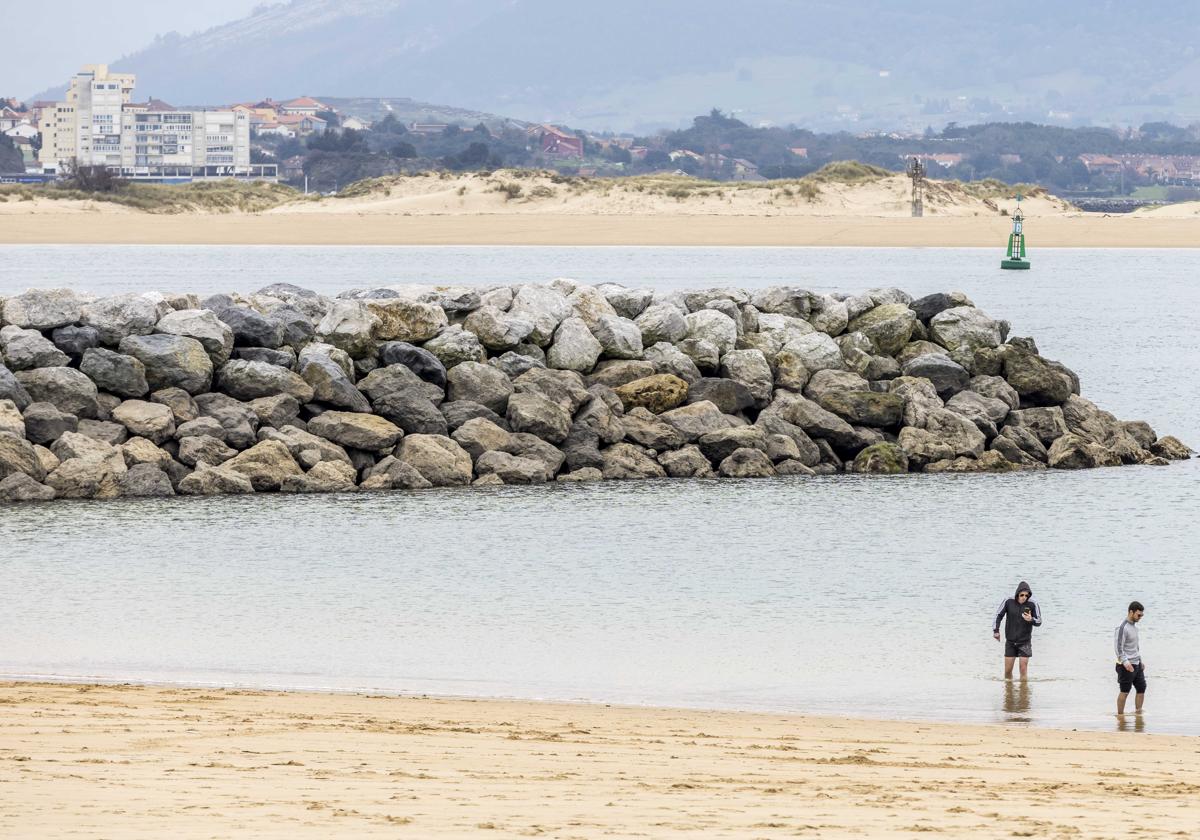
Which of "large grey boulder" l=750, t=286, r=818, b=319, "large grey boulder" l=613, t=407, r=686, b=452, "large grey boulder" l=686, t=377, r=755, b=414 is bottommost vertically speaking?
"large grey boulder" l=613, t=407, r=686, b=452

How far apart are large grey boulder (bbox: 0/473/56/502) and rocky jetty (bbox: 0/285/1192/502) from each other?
20mm

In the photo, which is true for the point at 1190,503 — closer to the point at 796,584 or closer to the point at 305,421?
the point at 796,584

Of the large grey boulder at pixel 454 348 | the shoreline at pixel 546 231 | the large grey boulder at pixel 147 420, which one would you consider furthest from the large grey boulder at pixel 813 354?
the shoreline at pixel 546 231

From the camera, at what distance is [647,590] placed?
47.8 ft

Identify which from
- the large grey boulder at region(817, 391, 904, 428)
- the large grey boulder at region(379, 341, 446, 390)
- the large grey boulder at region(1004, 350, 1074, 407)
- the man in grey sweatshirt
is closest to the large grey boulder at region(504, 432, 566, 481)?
the large grey boulder at region(379, 341, 446, 390)

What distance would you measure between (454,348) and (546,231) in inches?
1929

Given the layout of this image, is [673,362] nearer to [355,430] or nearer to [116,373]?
[355,430]

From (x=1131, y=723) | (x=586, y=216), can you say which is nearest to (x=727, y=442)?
(x=1131, y=723)

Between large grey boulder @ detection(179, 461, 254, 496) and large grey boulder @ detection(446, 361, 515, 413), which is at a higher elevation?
large grey boulder @ detection(446, 361, 515, 413)

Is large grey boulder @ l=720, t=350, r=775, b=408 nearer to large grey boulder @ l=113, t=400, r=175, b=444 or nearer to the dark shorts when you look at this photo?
large grey boulder @ l=113, t=400, r=175, b=444

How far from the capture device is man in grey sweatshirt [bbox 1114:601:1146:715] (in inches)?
416

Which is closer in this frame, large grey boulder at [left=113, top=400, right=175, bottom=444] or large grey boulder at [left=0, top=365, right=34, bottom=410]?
large grey boulder at [left=0, top=365, right=34, bottom=410]

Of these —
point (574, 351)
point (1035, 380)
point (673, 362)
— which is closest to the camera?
point (574, 351)

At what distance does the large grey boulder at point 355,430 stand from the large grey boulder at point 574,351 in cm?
251
